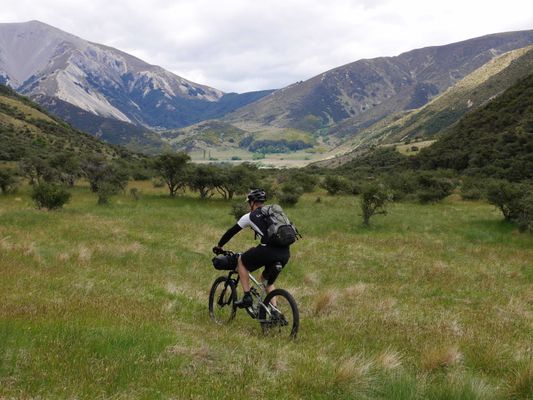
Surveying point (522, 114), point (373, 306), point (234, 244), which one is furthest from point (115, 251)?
point (522, 114)

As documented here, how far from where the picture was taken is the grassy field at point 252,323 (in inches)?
206

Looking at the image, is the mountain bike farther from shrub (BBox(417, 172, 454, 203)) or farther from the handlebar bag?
shrub (BBox(417, 172, 454, 203))

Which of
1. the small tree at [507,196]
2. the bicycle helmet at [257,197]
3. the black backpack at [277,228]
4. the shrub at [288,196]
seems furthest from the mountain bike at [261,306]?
the shrub at [288,196]

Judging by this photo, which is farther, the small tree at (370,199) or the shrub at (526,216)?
the small tree at (370,199)

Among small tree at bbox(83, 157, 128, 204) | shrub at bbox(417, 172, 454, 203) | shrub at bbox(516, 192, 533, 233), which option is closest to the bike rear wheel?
shrub at bbox(516, 192, 533, 233)

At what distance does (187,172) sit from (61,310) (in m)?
41.6

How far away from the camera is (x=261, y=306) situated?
811cm

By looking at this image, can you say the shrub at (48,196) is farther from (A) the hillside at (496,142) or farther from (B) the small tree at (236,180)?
(A) the hillside at (496,142)

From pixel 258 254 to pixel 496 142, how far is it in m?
90.2

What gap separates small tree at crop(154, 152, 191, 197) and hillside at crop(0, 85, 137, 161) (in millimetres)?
49034

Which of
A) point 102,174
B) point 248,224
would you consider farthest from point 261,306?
point 102,174

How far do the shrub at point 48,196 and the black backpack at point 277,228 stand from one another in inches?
1122

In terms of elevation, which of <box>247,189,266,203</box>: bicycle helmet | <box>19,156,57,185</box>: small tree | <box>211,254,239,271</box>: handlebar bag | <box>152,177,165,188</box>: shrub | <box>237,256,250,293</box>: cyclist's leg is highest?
<box>19,156,57,185</box>: small tree

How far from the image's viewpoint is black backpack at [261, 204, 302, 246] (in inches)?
303
